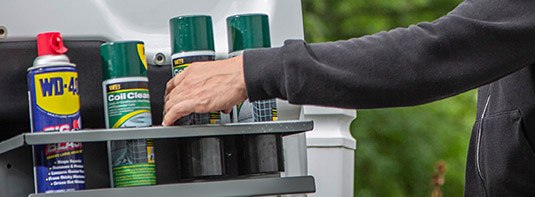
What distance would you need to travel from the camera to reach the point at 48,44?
1.84 m

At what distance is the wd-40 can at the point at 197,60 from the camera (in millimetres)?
1900

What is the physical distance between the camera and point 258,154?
194 centimetres

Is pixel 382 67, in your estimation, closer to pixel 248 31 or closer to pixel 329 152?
pixel 248 31

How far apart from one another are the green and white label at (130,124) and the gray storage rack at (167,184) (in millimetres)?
44

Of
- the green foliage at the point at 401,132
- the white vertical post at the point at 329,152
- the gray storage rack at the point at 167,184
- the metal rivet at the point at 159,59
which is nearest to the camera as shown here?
the gray storage rack at the point at 167,184

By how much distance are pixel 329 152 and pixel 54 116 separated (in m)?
0.84

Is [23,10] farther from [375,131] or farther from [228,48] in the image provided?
[375,131]

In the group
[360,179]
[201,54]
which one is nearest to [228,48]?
[201,54]

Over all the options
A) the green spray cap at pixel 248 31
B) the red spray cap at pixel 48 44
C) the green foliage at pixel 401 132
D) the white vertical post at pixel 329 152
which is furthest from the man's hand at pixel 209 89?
the green foliage at pixel 401 132

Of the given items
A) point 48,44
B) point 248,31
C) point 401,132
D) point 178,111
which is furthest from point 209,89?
point 401,132

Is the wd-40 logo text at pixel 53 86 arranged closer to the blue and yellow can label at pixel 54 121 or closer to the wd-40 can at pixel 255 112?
the blue and yellow can label at pixel 54 121

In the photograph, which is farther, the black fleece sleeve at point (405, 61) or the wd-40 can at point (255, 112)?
the wd-40 can at point (255, 112)

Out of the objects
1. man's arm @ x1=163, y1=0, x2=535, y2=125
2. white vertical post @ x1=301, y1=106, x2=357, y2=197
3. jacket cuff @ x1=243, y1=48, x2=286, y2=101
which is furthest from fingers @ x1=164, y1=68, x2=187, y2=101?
white vertical post @ x1=301, y1=106, x2=357, y2=197

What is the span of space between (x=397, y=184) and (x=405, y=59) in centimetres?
389
